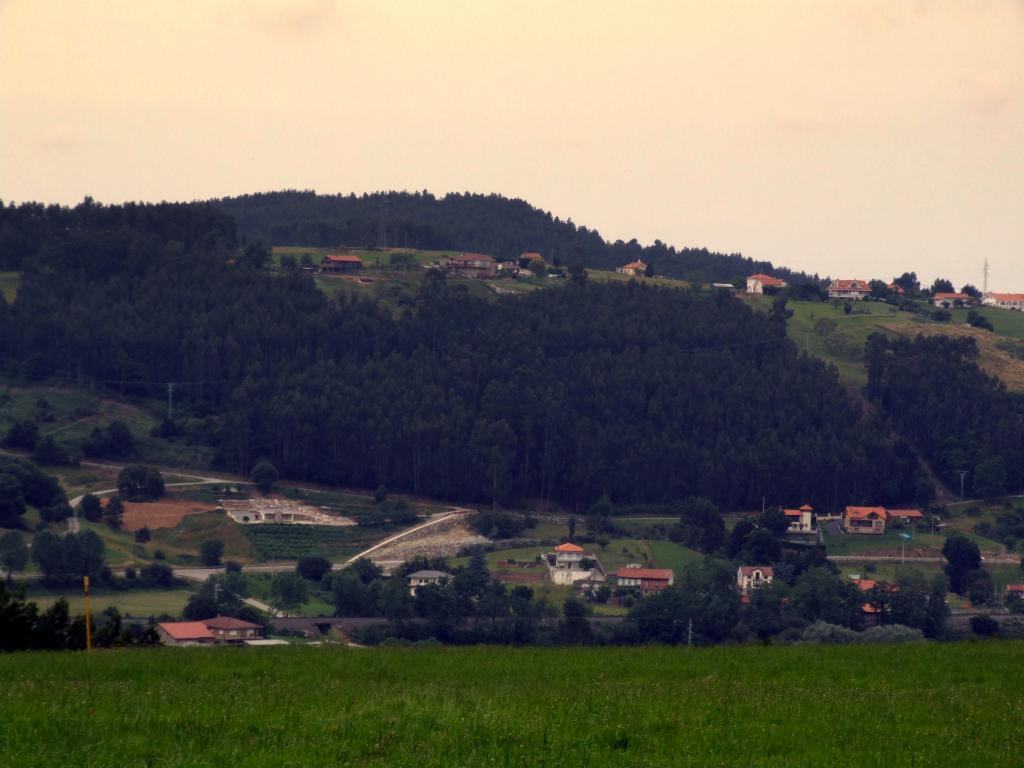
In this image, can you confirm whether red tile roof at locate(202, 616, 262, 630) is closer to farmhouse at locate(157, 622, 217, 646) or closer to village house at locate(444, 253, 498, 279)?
farmhouse at locate(157, 622, 217, 646)

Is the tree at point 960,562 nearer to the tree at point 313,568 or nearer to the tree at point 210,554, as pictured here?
the tree at point 313,568

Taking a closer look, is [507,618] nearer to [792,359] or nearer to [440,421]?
[440,421]

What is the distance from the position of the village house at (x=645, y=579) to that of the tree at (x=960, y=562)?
20.6 metres

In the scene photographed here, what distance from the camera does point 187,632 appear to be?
59844 millimetres

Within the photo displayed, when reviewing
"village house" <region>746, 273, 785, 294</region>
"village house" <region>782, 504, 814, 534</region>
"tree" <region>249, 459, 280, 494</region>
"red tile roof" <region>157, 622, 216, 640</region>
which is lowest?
"village house" <region>782, 504, 814, 534</region>

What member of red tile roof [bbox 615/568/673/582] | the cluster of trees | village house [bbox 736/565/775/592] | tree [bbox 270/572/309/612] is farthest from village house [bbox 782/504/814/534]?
tree [bbox 270/572/309/612]

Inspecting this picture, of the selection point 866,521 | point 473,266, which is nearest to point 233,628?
point 866,521

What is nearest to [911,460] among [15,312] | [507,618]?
[507,618]

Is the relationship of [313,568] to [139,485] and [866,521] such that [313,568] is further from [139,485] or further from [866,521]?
[866,521]

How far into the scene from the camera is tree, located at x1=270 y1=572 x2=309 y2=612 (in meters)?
87.7

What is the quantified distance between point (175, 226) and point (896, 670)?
157m

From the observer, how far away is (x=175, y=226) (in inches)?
6806

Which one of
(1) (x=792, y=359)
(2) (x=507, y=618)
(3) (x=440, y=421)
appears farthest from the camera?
(1) (x=792, y=359)

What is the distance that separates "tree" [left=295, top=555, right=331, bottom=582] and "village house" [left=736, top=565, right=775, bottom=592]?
28061mm
